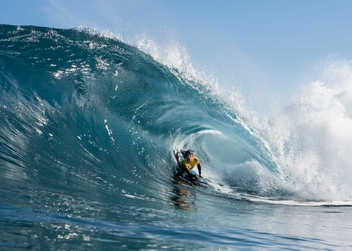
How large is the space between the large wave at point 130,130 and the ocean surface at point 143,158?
41 millimetres

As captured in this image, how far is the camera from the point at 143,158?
33.9 feet

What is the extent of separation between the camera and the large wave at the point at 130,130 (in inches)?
260

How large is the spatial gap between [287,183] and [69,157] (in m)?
7.58

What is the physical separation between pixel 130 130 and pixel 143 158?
1.20 metres

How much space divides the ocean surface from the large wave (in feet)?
0.13

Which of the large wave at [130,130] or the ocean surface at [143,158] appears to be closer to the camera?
the ocean surface at [143,158]

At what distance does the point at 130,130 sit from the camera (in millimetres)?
11125

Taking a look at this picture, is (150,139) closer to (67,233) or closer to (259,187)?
(259,187)

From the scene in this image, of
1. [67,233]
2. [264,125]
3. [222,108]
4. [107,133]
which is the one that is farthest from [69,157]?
[264,125]

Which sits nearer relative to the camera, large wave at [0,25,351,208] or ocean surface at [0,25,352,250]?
ocean surface at [0,25,352,250]

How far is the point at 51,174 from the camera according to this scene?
5.66m

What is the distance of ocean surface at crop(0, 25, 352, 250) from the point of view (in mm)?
3254

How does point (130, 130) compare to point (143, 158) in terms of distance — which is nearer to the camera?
point (143, 158)

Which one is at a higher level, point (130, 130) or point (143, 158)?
point (130, 130)
